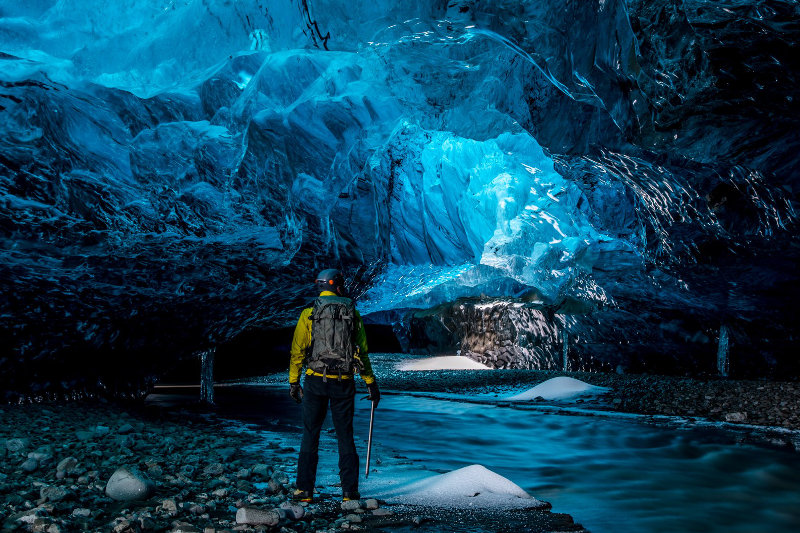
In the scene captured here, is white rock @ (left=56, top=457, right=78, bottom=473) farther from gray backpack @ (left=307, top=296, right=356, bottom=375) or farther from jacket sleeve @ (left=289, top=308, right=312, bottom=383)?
gray backpack @ (left=307, top=296, right=356, bottom=375)

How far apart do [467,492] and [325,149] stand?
558 centimetres

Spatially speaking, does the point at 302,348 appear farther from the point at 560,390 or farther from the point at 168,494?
the point at 560,390

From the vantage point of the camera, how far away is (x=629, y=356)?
856 inches

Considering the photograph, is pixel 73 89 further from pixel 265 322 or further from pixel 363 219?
pixel 265 322

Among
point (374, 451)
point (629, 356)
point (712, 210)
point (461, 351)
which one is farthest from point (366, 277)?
point (461, 351)

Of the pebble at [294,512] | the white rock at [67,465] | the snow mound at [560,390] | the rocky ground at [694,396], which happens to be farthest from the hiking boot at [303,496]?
the snow mound at [560,390]

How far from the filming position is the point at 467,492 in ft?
14.1

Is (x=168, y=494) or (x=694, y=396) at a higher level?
(x=168, y=494)

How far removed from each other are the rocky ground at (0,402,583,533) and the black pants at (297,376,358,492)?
0.20 m

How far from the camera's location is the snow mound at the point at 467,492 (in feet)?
13.5

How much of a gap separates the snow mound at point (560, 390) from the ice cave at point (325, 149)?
2.66 meters

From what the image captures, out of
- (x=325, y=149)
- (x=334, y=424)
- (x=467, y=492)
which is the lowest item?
(x=467, y=492)

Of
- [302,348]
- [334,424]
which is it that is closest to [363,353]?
[302,348]

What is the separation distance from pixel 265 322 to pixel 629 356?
14.6 m
